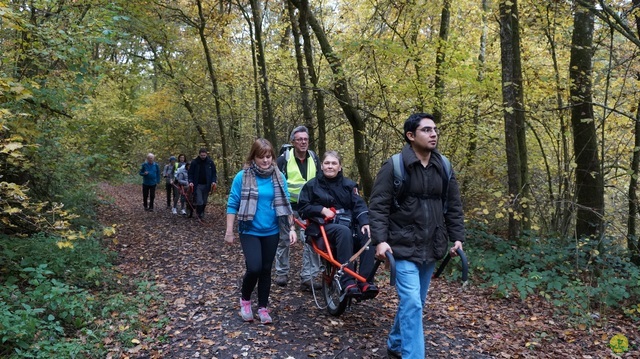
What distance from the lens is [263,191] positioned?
190 inches

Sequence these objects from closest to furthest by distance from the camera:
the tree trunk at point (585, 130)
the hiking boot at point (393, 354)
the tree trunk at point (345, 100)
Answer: the hiking boot at point (393, 354)
the tree trunk at point (585, 130)
the tree trunk at point (345, 100)

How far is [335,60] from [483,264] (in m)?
5.46

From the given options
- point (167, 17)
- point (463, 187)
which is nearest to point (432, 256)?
point (463, 187)

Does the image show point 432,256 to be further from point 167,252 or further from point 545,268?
point 167,252

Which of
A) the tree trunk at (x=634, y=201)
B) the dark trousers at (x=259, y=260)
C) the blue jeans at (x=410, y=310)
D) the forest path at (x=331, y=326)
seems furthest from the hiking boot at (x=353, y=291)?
the tree trunk at (x=634, y=201)

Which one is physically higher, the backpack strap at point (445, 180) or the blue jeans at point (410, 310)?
the backpack strap at point (445, 180)

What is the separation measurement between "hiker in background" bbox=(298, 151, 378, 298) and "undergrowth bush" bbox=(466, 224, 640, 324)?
9.76 feet

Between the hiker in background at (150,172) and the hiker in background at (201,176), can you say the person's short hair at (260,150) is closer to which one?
the hiker in background at (201,176)

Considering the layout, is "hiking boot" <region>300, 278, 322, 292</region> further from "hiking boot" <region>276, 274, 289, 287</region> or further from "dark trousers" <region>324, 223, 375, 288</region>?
"dark trousers" <region>324, 223, 375, 288</region>

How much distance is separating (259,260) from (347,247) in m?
0.97

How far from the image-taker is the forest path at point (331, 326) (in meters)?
4.47

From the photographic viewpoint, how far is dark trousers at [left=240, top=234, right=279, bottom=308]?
4.66m

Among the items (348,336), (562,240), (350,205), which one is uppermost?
(350,205)

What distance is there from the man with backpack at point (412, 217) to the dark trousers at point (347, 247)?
2.84 feet
